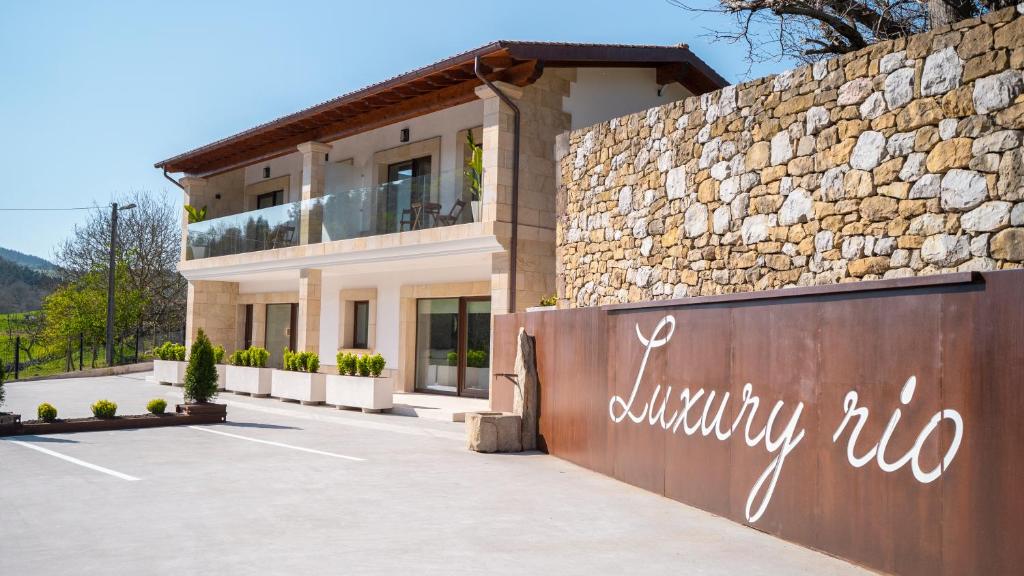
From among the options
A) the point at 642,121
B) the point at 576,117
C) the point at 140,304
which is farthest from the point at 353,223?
the point at 140,304

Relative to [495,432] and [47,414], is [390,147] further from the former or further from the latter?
[495,432]

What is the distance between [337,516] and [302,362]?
35.3ft

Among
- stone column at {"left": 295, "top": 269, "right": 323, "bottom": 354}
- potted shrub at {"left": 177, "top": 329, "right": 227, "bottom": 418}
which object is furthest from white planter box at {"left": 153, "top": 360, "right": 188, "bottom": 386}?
potted shrub at {"left": 177, "top": 329, "right": 227, "bottom": 418}

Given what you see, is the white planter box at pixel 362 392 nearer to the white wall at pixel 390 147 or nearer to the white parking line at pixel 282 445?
the white parking line at pixel 282 445

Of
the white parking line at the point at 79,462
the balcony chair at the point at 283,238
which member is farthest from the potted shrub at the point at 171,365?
the white parking line at the point at 79,462

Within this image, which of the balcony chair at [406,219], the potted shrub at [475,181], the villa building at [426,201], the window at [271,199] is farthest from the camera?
the window at [271,199]

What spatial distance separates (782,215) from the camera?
743cm

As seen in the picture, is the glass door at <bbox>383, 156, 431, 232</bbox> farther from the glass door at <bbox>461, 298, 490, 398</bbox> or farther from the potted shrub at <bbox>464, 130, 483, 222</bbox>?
the glass door at <bbox>461, 298, 490, 398</bbox>

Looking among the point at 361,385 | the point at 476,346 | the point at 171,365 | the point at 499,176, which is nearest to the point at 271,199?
the point at 171,365

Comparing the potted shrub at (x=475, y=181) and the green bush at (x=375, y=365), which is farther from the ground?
the potted shrub at (x=475, y=181)

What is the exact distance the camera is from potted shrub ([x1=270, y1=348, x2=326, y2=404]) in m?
16.4

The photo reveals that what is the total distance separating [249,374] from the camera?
18.5 m

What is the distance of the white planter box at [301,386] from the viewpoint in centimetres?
1638

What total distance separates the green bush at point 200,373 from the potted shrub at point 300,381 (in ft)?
8.49
